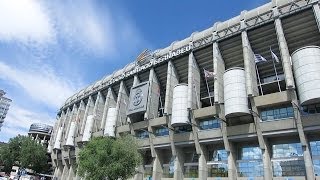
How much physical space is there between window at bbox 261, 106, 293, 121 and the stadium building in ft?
0.44

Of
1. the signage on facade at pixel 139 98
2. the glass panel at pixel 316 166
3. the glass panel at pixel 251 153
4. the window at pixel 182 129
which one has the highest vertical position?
the signage on facade at pixel 139 98

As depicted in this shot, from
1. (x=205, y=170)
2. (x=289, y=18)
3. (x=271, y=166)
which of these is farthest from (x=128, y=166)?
(x=289, y=18)

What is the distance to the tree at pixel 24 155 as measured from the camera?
9100cm

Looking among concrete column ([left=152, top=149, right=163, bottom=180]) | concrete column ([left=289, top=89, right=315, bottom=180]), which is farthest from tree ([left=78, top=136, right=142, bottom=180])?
concrete column ([left=289, top=89, right=315, bottom=180])

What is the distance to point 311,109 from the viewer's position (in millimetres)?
36969

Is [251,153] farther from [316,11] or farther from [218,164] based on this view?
[316,11]

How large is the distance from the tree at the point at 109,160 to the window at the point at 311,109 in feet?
81.7

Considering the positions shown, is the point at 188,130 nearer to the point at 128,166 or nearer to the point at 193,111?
the point at 193,111

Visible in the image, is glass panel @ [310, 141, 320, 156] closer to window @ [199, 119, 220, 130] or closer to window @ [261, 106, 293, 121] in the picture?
window @ [261, 106, 293, 121]

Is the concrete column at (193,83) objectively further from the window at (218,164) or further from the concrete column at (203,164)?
the window at (218,164)

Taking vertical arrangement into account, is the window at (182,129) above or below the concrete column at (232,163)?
above

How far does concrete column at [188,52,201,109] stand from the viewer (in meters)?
48.6

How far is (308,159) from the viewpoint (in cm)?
3512

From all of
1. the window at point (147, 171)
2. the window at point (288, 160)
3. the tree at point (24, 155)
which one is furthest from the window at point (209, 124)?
the tree at point (24, 155)
